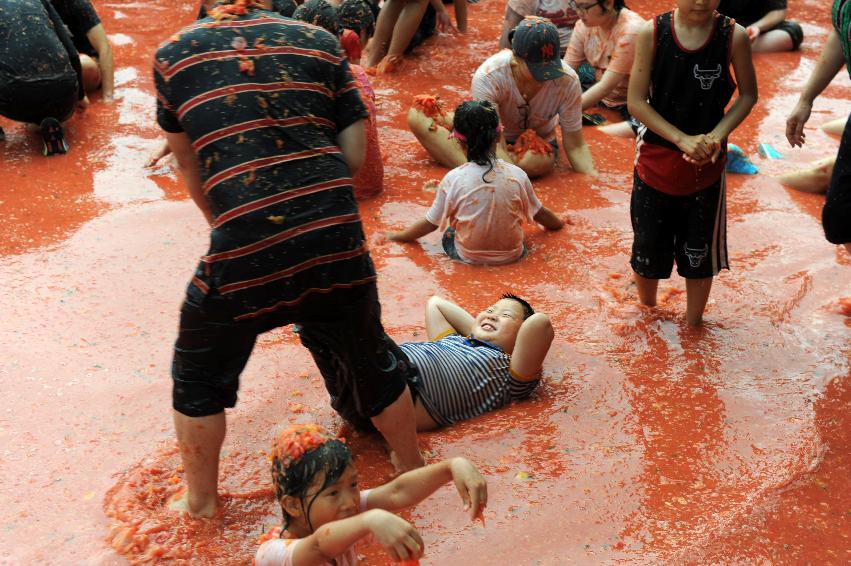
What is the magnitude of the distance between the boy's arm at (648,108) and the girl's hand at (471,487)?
1.89 meters

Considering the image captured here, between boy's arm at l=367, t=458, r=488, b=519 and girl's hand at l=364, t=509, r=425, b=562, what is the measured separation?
0.17 m

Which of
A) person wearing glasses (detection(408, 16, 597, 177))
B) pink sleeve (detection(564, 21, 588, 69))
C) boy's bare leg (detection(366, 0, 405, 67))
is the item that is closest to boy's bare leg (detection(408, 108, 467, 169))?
person wearing glasses (detection(408, 16, 597, 177))

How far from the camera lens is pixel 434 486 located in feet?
7.29

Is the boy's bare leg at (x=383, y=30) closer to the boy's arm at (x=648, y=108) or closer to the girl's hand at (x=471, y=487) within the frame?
the boy's arm at (x=648, y=108)

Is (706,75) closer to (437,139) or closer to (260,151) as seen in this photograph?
(260,151)

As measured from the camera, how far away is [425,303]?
429 cm

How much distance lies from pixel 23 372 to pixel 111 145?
278cm

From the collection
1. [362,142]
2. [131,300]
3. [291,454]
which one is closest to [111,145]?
[131,300]

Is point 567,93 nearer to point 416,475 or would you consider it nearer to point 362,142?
point 362,142

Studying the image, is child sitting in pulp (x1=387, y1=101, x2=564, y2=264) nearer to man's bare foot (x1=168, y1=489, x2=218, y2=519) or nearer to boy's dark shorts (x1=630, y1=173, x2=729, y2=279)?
boy's dark shorts (x1=630, y1=173, x2=729, y2=279)

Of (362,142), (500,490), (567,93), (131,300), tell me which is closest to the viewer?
(362,142)

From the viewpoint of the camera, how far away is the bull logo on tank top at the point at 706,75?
11.5ft

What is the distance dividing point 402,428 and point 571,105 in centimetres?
317

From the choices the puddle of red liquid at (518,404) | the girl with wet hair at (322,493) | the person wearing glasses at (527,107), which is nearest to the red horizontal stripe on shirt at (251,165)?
the girl with wet hair at (322,493)
